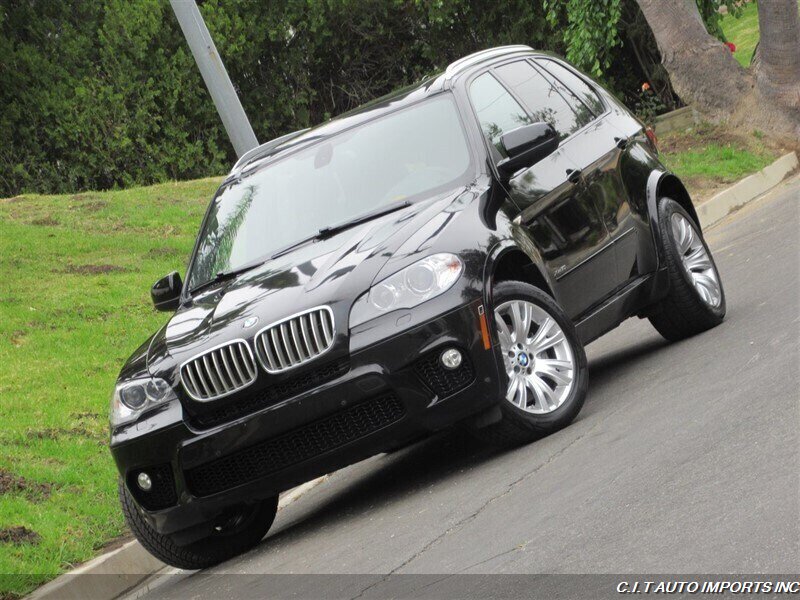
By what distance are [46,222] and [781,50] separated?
9.84 metres

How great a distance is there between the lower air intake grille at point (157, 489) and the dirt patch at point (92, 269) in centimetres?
956

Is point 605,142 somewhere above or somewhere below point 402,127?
below

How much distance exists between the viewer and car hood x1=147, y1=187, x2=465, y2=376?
6746 millimetres

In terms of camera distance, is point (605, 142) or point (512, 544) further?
point (605, 142)

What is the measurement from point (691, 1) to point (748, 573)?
1669 cm

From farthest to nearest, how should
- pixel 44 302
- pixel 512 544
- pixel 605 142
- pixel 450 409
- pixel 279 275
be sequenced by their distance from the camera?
pixel 44 302, pixel 605 142, pixel 279 275, pixel 450 409, pixel 512 544

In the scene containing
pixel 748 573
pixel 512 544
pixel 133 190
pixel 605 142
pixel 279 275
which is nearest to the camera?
pixel 748 573

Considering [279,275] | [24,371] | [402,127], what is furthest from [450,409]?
[24,371]

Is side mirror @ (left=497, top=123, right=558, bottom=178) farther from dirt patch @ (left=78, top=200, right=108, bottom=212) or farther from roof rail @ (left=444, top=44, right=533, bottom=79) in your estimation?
dirt patch @ (left=78, top=200, right=108, bottom=212)

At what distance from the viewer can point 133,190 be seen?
21.4 m

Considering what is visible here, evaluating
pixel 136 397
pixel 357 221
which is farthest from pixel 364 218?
pixel 136 397

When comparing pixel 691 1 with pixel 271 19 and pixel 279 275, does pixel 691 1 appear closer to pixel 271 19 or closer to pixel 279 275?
pixel 271 19

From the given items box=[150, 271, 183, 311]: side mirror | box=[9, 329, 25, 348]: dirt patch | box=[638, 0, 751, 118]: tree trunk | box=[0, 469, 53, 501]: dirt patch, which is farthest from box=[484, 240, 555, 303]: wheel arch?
box=[638, 0, 751, 118]: tree trunk

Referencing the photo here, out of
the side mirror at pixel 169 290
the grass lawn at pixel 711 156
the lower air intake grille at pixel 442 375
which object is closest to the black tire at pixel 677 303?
the lower air intake grille at pixel 442 375
